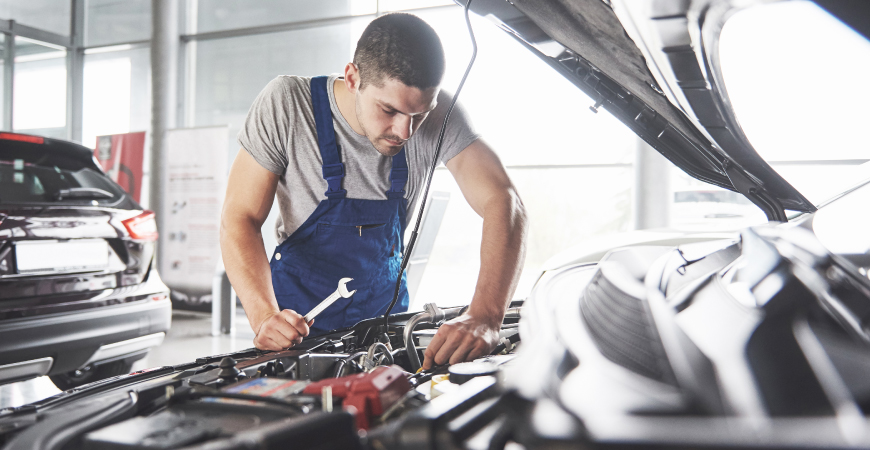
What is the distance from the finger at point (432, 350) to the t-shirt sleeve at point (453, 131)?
2.44 feet

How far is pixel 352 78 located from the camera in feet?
5.06

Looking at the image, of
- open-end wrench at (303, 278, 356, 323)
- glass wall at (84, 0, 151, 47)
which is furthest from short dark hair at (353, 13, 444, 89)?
glass wall at (84, 0, 151, 47)

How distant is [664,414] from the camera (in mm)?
468

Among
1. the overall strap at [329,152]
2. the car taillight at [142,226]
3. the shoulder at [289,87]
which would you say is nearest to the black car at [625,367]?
A: the overall strap at [329,152]

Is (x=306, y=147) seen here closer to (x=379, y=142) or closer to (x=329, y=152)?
(x=329, y=152)

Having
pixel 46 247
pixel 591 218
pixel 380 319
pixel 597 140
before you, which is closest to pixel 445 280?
pixel 591 218

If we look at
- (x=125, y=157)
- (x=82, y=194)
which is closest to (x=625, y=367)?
(x=82, y=194)

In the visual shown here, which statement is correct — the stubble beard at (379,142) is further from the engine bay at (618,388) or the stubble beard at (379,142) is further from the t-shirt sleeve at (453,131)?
the engine bay at (618,388)

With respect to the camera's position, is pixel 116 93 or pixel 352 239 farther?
pixel 116 93

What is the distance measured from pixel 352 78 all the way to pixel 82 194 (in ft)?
5.42

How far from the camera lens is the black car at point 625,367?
477 millimetres

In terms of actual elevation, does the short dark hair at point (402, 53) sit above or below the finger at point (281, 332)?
above

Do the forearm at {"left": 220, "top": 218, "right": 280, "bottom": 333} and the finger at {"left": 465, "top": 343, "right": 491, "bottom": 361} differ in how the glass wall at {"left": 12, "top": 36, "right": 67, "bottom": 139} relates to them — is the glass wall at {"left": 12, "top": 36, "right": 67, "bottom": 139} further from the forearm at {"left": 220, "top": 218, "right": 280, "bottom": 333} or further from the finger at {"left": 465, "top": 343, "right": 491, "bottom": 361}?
the finger at {"left": 465, "top": 343, "right": 491, "bottom": 361}

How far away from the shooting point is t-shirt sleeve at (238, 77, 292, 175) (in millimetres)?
1614
